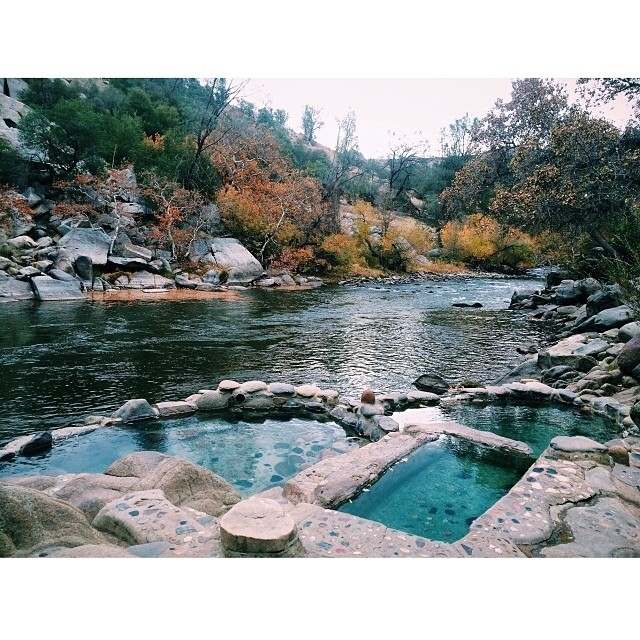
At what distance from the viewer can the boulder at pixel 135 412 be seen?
4.61 meters

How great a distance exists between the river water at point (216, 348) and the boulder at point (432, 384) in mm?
231

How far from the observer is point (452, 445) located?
13.3 ft

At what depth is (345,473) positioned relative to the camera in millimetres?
3352

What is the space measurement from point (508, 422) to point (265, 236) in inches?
599

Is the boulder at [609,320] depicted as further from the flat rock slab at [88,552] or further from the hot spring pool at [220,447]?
the flat rock slab at [88,552]

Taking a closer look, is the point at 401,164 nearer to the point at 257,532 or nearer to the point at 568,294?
the point at 568,294

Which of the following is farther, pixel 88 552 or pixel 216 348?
pixel 216 348

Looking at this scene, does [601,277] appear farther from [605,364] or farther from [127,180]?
[127,180]

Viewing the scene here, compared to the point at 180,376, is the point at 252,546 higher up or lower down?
higher up

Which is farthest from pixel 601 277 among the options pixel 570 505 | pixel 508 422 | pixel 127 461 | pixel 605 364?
pixel 127 461

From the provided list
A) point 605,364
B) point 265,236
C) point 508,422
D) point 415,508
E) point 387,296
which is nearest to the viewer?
point 415,508

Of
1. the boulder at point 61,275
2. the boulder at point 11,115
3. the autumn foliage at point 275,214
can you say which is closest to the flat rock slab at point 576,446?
the boulder at point 11,115

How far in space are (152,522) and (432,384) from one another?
13.3ft

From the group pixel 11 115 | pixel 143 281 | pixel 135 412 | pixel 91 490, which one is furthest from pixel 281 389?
pixel 143 281
